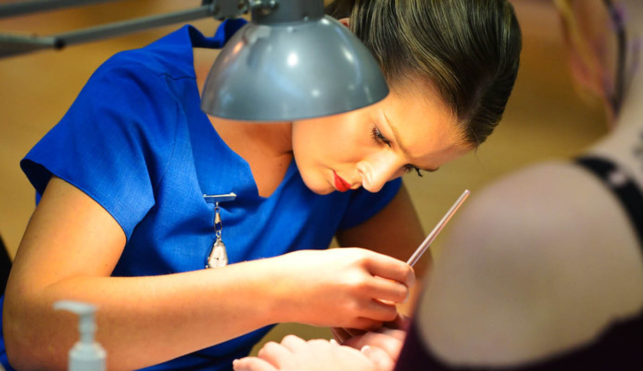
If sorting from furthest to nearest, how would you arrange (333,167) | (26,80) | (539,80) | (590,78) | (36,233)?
(539,80) < (26,80) < (333,167) < (36,233) < (590,78)

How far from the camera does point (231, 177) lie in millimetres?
1098

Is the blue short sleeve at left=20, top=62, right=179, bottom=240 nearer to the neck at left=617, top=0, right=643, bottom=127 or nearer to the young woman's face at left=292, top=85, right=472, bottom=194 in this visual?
the young woman's face at left=292, top=85, right=472, bottom=194

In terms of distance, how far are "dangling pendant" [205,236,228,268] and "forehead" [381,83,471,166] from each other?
31cm

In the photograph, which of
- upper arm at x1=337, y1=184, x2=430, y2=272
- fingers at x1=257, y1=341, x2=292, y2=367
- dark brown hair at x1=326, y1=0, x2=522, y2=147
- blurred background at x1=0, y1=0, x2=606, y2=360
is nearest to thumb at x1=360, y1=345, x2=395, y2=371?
fingers at x1=257, y1=341, x2=292, y2=367

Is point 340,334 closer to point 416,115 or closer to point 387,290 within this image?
point 387,290

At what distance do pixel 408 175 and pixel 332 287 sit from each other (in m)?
1.71

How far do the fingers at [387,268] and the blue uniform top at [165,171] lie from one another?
0.26 metres

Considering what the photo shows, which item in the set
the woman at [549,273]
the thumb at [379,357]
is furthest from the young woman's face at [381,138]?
the woman at [549,273]

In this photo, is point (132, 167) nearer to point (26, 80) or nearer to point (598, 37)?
point (598, 37)

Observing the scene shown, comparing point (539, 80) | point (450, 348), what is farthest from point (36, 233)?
point (539, 80)

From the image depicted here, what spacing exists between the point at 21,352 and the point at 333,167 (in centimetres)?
47

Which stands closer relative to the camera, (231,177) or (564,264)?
(564,264)

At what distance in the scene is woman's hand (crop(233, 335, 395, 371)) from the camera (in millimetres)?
793

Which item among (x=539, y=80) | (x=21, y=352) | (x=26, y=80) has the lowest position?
(x=539, y=80)
